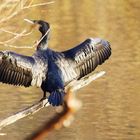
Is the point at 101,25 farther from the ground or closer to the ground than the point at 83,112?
farther from the ground

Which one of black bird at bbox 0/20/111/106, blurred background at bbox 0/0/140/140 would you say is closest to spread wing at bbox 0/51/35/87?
black bird at bbox 0/20/111/106

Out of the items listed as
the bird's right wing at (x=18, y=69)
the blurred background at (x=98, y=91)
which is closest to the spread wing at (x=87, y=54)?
the bird's right wing at (x=18, y=69)

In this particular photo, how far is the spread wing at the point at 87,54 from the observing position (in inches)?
229

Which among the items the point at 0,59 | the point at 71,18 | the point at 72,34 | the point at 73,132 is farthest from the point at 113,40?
the point at 0,59

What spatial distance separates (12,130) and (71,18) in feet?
41.8

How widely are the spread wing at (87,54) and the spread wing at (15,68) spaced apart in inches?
14.1

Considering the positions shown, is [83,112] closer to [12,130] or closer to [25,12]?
[12,130]

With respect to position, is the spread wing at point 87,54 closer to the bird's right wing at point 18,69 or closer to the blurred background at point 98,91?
the bird's right wing at point 18,69

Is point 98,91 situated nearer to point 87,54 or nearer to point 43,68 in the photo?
point 87,54

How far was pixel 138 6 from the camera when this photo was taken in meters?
25.6

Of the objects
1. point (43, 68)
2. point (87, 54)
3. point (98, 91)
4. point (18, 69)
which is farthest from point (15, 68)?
point (98, 91)

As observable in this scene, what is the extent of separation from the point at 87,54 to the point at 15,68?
0.83 metres

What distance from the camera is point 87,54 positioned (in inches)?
243

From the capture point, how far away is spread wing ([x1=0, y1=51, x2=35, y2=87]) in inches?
213
